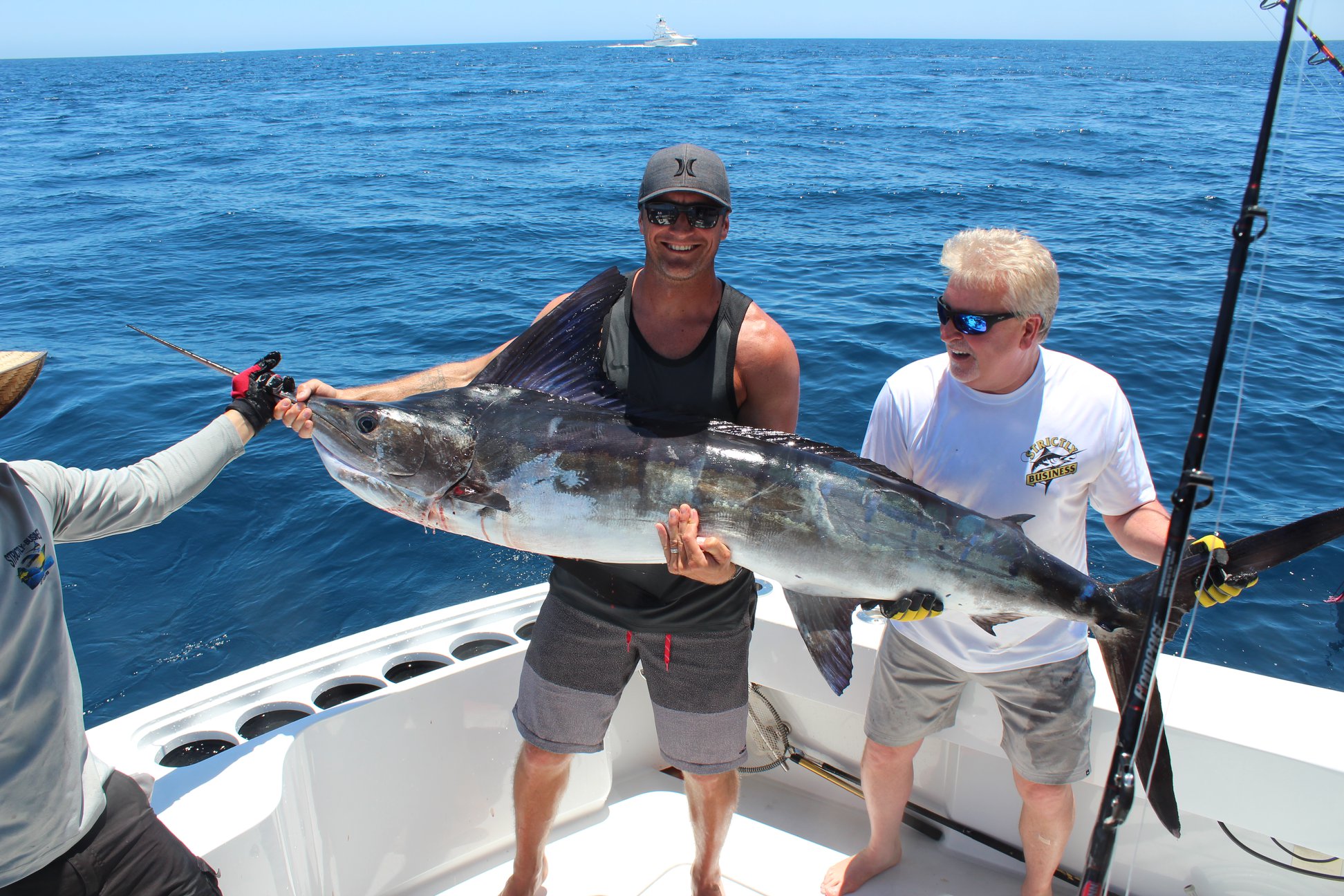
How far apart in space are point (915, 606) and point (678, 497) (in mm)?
663

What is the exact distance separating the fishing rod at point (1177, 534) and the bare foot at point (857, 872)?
1186 millimetres

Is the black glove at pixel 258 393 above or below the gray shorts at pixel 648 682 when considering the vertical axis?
above

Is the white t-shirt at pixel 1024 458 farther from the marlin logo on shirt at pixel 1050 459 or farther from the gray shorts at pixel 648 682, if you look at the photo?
the gray shorts at pixel 648 682

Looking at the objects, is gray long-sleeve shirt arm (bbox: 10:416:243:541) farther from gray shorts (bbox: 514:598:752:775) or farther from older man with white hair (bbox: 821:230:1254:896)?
older man with white hair (bbox: 821:230:1254:896)

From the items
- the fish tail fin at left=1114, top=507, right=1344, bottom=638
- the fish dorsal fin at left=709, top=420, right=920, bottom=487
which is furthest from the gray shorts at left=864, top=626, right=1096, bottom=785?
the fish dorsal fin at left=709, top=420, right=920, bottom=487

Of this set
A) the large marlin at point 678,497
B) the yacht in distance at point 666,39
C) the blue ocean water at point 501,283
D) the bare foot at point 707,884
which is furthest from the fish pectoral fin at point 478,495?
the yacht in distance at point 666,39

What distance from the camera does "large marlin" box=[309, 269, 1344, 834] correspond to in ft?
7.19

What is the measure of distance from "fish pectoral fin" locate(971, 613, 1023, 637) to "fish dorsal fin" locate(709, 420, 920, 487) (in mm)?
386

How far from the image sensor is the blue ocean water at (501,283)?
5848 millimetres

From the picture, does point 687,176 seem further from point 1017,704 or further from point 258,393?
point 1017,704

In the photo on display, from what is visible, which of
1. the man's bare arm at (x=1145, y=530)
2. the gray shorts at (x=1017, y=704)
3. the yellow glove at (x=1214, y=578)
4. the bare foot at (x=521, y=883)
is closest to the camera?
the yellow glove at (x=1214, y=578)

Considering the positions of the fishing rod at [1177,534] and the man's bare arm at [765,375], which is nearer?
the fishing rod at [1177,534]

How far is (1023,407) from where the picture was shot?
7.39 ft

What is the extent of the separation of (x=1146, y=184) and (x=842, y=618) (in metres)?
19.5
